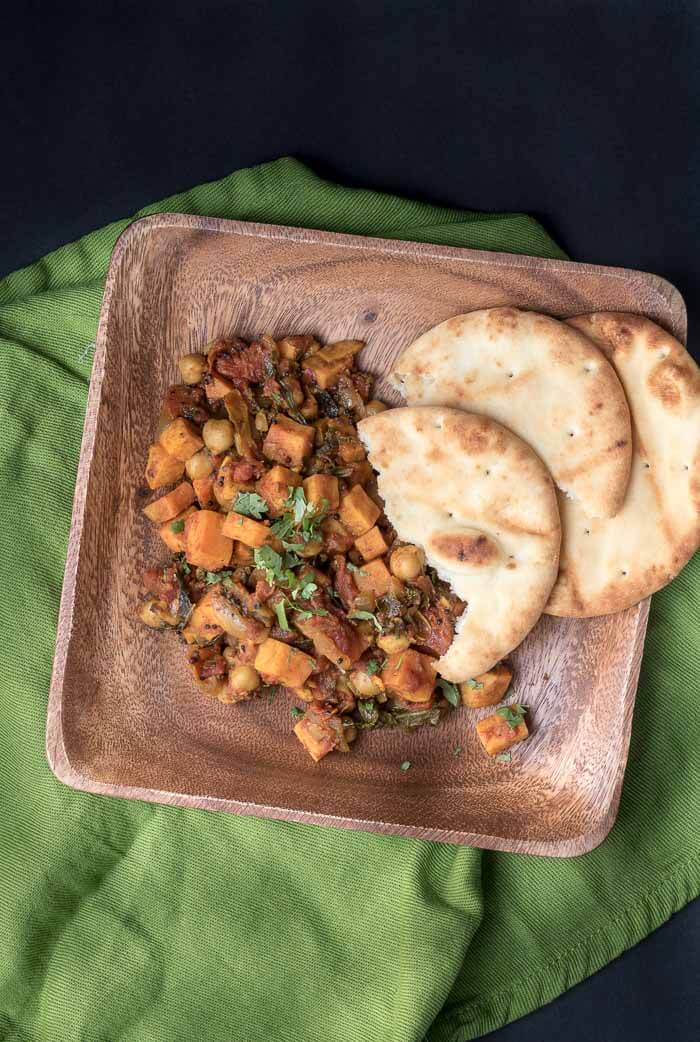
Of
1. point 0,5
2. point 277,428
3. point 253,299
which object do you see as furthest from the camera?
point 0,5

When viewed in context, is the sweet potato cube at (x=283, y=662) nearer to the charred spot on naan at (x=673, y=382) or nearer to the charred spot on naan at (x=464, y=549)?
the charred spot on naan at (x=464, y=549)

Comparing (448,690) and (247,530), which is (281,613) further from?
(448,690)

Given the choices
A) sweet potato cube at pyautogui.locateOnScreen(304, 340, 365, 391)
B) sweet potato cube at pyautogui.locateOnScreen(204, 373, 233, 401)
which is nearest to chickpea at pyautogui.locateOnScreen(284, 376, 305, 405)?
sweet potato cube at pyautogui.locateOnScreen(304, 340, 365, 391)

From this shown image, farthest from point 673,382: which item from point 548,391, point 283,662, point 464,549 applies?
point 283,662

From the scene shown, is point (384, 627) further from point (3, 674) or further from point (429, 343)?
point (3, 674)

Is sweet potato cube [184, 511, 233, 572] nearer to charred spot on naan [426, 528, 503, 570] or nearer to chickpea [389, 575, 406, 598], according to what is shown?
chickpea [389, 575, 406, 598]

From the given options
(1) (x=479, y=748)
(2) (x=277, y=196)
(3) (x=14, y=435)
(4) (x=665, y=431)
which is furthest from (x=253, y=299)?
(1) (x=479, y=748)
